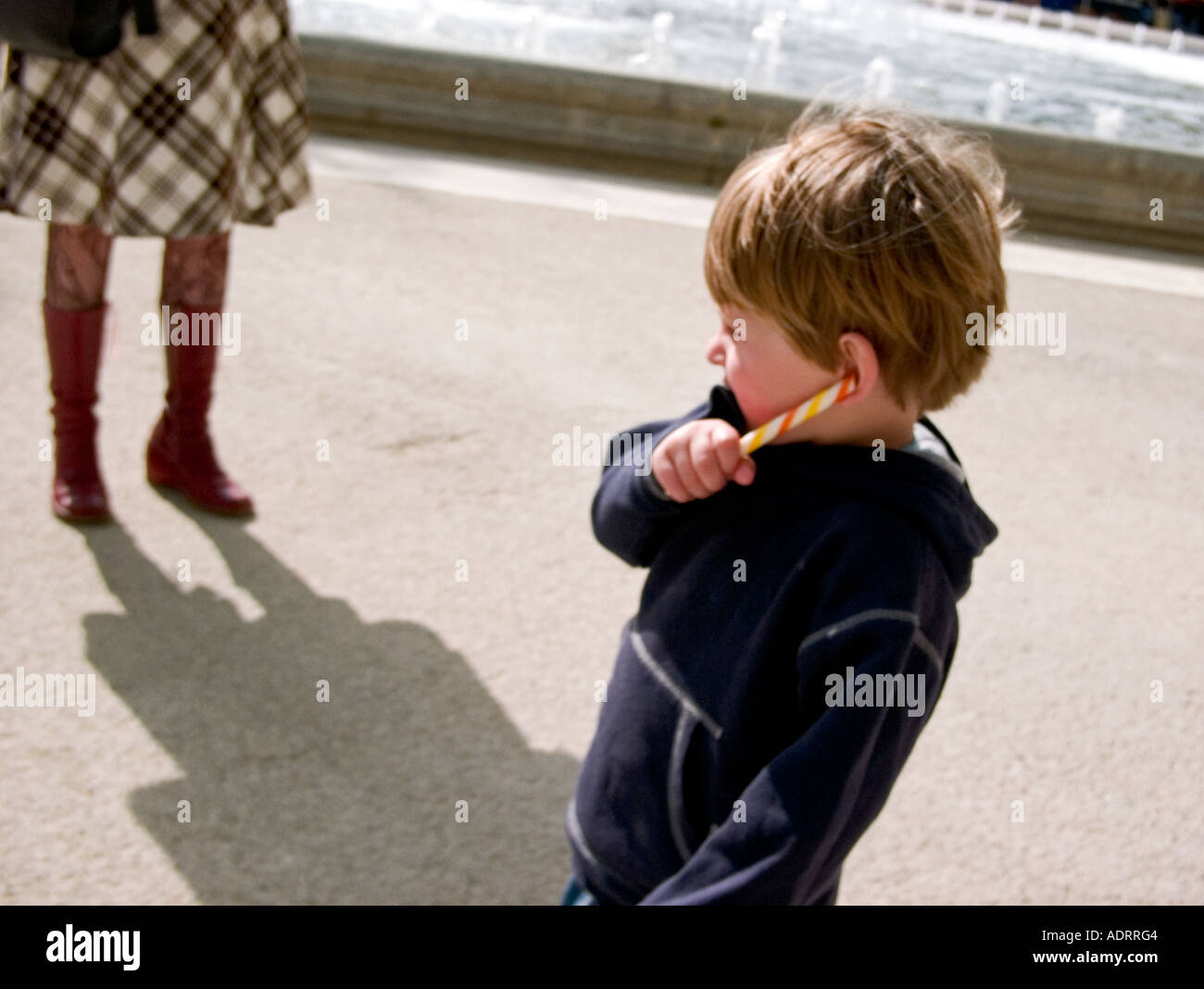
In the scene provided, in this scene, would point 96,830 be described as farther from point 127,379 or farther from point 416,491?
point 127,379

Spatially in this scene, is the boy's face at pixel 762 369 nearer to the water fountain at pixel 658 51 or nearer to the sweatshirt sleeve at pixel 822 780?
the sweatshirt sleeve at pixel 822 780

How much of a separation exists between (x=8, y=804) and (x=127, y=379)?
195 centimetres

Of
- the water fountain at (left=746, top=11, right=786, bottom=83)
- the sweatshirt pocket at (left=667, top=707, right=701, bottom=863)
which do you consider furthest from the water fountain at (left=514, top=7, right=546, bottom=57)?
the sweatshirt pocket at (left=667, top=707, right=701, bottom=863)

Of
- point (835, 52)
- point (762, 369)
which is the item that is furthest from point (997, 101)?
point (762, 369)

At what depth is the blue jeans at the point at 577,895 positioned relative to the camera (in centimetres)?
168

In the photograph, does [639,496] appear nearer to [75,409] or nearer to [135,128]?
[135,128]

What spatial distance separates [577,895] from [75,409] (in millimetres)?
2160

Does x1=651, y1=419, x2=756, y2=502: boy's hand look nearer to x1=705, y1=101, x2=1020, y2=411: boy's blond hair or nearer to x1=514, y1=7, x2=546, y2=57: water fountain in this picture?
x1=705, y1=101, x2=1020, y2=411: boy's blond hair

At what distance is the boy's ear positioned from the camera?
1493 millimetres

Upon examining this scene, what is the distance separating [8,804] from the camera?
2510 millimetres

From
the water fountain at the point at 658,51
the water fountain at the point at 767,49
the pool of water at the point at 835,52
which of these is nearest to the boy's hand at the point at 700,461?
the pool of water at the point at 835,52

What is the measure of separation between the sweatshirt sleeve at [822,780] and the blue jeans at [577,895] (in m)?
0.24

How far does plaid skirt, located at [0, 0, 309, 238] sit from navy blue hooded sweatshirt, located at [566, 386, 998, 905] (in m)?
1.84
